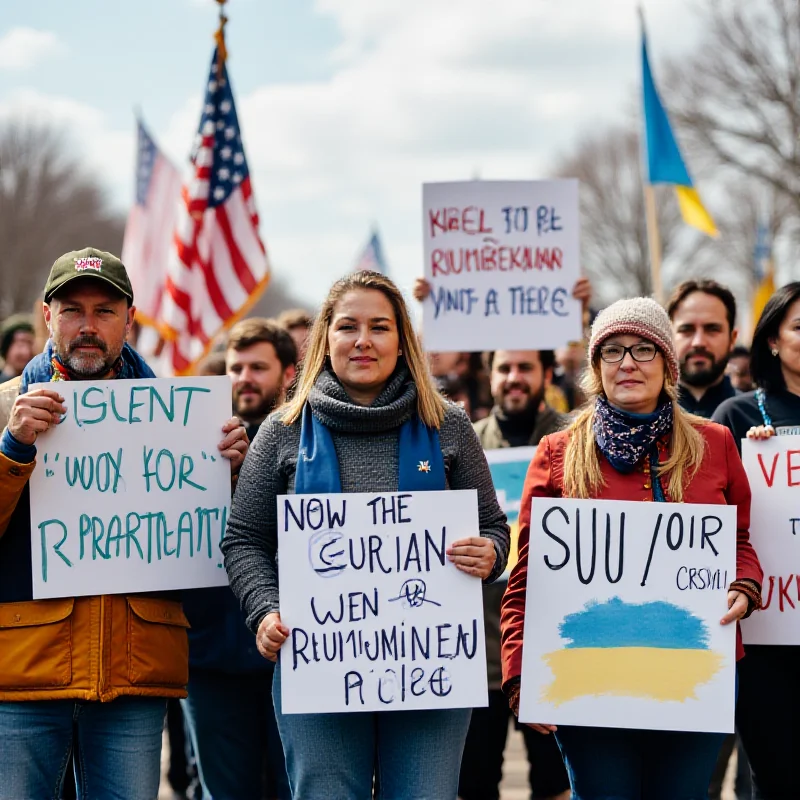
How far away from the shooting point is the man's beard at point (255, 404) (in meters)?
4.43

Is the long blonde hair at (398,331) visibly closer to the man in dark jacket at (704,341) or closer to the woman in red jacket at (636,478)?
the woman in red jacket at (636,478)

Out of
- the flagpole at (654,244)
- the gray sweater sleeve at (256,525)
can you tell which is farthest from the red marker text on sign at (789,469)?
the flagpole at (654,244)

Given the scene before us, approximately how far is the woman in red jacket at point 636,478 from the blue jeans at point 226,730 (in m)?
1.21

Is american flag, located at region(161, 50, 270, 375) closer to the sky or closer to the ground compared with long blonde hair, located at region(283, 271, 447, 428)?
closer to the sky

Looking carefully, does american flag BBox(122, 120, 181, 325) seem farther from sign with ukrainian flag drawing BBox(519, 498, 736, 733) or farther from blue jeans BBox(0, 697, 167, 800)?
sign with ukrainian flag drawing BBox(519, 498, 736, 733)

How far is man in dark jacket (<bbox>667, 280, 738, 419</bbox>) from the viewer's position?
4.50 m

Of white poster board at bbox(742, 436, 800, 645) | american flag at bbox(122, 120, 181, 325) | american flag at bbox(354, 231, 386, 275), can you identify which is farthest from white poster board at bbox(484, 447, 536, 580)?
american flag at bbox(354, 231, 386, 275)

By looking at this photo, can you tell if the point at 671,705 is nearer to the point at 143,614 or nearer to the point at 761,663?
the point at 761,663

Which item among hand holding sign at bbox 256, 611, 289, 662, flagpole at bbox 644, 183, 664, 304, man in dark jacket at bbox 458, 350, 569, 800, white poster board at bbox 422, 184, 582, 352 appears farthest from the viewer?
flagpole at bbox 644, 183, 664, 304

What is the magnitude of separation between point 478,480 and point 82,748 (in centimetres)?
138

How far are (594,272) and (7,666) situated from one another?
40812mm

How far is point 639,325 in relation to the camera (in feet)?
10.6

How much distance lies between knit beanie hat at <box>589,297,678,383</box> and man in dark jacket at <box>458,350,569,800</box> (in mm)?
1175

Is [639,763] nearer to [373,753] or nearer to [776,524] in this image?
[373,753]
